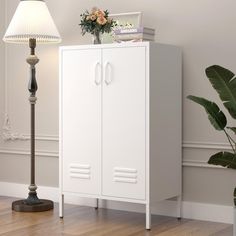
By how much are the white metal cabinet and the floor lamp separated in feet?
0.76

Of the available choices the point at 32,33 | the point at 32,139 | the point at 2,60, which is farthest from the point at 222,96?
the point at 2,60

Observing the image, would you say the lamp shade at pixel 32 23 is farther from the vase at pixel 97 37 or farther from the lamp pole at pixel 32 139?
the vase at pixel 97 37

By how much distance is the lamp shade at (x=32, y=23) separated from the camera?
15.1 feet

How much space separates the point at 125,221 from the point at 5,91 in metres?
1.79

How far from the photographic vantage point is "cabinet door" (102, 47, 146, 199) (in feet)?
13.9

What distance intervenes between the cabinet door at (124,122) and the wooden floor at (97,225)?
0.77 ft

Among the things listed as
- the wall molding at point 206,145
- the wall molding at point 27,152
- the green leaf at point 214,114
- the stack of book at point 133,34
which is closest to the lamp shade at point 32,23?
the stack of book at point 133,34

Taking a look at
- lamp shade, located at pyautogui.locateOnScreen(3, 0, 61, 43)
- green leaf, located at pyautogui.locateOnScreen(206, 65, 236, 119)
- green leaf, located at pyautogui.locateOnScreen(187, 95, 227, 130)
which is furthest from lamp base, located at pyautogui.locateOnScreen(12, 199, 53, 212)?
green leaf, located at pyautogui.locateOnScreen(206, 65, 236, 119)

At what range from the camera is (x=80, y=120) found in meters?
4.50

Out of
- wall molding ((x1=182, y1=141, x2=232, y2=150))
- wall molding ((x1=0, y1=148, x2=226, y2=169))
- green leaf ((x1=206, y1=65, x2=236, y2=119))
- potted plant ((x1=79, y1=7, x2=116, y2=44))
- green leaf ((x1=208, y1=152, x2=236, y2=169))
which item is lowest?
wall molding ((x1=0, y1=148, x2=226, y2=169))

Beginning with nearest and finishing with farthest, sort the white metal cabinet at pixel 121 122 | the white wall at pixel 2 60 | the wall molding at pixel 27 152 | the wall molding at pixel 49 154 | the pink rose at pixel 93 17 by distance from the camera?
the white metal cabinet at pixel 121 122 → the wall molding at pixel 49 154 → the pink rose at pixel 93 17 → the wall molding at pixel 27 152 → the white wall at pixel 2 60

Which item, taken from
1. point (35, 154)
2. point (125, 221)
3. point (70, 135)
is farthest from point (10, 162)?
point (125, 221)

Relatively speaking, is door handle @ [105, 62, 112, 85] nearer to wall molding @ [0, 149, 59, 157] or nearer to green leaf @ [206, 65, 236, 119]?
green leaf @ [206, 65, 236, 119]

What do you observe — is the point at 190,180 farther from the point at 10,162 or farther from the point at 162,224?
the point at 10,162
